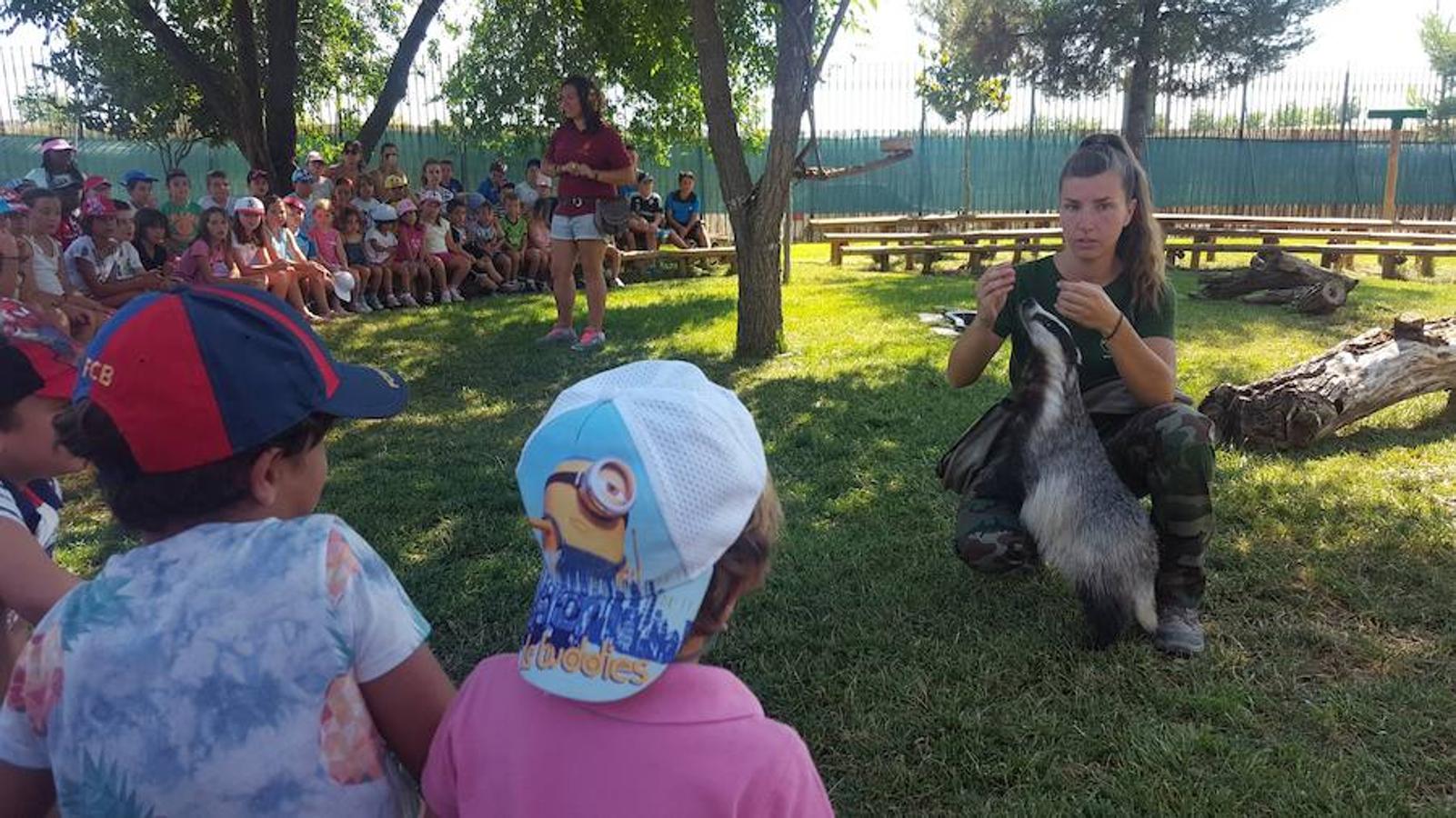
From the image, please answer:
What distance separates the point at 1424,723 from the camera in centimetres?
256

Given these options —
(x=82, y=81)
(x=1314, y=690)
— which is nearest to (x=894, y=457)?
(x=1314, y=690)

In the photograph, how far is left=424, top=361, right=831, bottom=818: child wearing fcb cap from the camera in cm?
110

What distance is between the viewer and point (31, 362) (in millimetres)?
2000

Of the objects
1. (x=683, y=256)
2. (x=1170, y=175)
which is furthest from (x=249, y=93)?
(x=1170, y=175)

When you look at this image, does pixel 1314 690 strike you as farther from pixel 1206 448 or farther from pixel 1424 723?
pixel 1206 448

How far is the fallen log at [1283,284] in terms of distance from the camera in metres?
9.15

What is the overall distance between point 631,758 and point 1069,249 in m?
2.46

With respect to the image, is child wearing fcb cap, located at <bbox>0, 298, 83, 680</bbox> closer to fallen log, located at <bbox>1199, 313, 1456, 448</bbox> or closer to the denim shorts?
fallen log, located at <bbox>1199, 313, 1456, 448</bbox>

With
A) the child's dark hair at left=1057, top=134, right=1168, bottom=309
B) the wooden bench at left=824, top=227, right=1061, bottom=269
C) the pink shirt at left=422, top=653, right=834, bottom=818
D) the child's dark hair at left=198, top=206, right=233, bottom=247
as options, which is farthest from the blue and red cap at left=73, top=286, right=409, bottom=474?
the wooden bench at left=824, top=227, right=1061, bottom=269

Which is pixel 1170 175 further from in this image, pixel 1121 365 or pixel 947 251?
pixel 1121 365

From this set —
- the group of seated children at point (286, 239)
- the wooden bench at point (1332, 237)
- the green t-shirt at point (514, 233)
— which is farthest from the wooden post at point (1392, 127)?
the green t-shirt at point (514, 233)

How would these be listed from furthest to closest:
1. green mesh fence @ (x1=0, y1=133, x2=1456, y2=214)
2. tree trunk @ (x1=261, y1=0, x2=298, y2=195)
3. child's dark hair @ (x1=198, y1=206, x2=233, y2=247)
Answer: green mesh fence @ (x1=0, y1=133, x2=1456, y2=214) → tree trunk @ (x1=261, y1=0, x2=298, y2=195) → child's dark hair @ (x1=198, y1=206, x2=233, y2=247)

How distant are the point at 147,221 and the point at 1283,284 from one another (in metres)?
10.1

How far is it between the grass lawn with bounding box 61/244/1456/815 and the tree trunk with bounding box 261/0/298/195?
710cm
